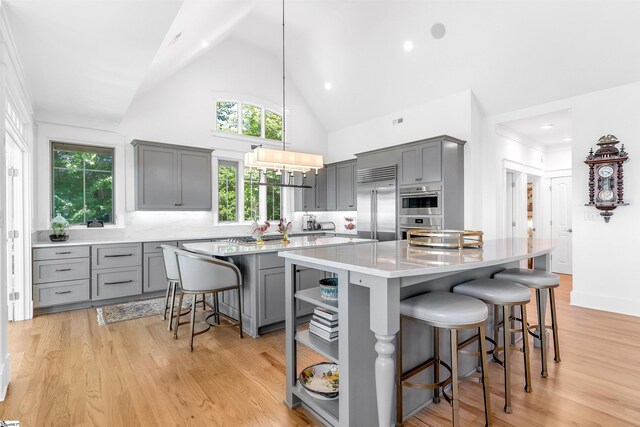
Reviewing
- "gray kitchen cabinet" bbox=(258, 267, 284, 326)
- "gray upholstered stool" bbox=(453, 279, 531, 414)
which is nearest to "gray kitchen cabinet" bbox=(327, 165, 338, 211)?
"gray kitchen cabinet" bbox=(258, 267, 284, 326)

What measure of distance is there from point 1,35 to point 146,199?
3023mm

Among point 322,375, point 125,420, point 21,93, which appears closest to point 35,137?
point 21,93

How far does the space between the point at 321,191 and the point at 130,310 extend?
14.4 feet

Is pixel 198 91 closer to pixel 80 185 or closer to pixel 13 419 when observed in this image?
pixel 80 185

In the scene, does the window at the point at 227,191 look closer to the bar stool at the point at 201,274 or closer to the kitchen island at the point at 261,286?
the kitchen island at the point at 261,286

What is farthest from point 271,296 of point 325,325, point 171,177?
point 171,177

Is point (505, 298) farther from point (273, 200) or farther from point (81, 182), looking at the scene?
point (81, 182)

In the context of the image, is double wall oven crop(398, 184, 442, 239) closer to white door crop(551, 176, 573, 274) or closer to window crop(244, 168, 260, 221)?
window crop(244, 168, 260, 221)

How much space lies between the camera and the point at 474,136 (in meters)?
5.04

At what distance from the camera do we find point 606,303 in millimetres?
4125

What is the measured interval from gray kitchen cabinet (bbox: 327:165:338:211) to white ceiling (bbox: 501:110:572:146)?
3310mm

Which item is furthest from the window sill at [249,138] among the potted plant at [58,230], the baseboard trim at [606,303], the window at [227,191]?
the baseboard trim at [606,303]

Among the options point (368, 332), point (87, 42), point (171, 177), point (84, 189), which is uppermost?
point (87, 42)

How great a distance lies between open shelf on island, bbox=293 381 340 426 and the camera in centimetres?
180
